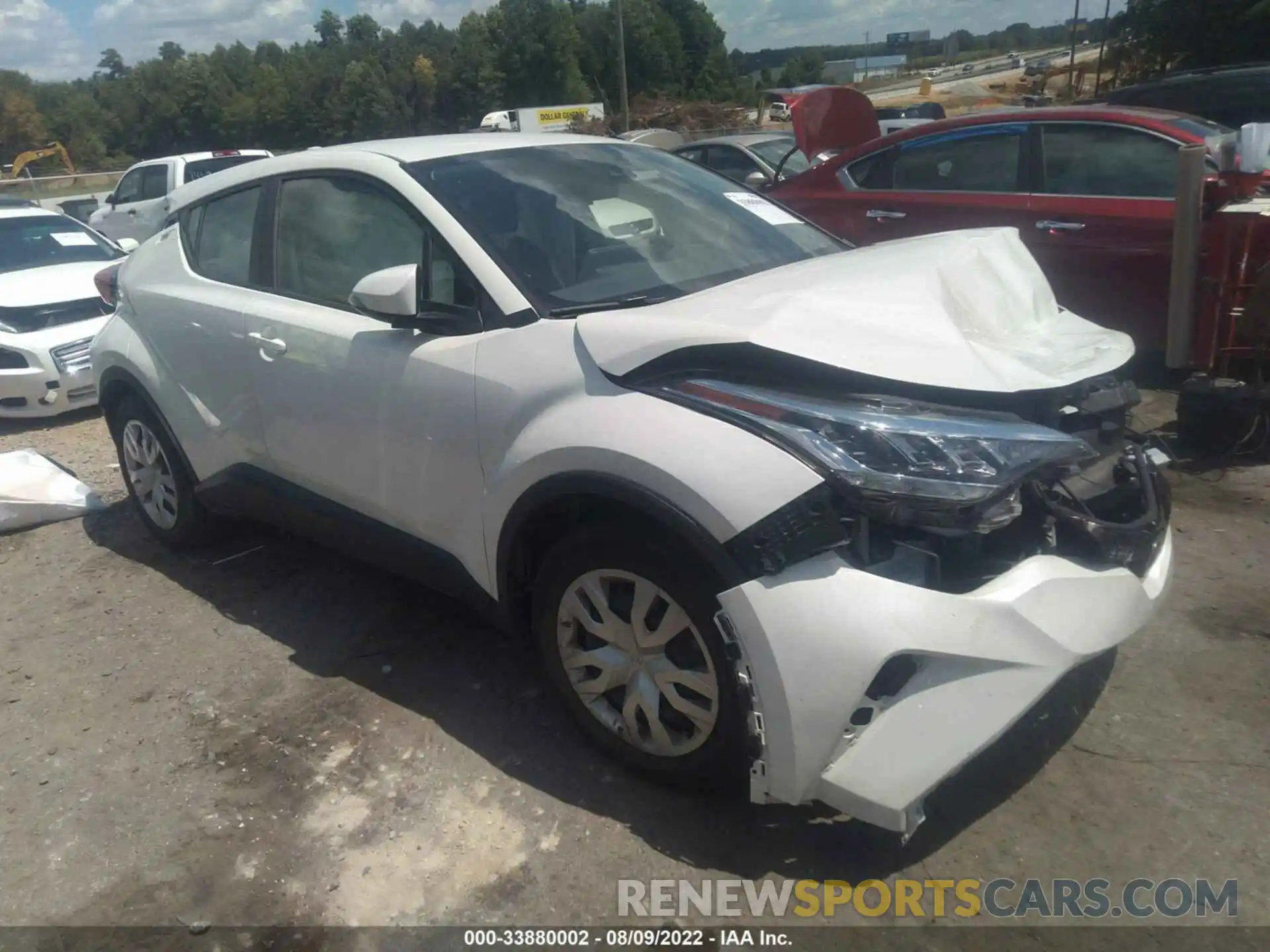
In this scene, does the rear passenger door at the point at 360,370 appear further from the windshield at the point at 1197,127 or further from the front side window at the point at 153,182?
the front side window at the point at 153,182

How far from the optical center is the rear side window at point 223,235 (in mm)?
4027

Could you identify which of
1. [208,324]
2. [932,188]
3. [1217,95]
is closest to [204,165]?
[932,188]

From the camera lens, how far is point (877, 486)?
7.43 feet

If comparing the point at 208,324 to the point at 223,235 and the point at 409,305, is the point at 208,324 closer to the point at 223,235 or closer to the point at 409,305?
the point at 223,235

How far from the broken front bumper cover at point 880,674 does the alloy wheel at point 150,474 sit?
129 inches

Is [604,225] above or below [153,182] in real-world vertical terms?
above

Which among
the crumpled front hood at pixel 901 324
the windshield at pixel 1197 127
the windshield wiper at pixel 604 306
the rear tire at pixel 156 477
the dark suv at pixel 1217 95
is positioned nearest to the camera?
the crumpled front hood at pixel 901 324

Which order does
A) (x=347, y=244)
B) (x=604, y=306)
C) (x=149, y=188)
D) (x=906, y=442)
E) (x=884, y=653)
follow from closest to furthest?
(x=884, y=653)
(x=906, y=442)
(x=604, y=306)
(x=347, y=244)
(x=149, y=188)

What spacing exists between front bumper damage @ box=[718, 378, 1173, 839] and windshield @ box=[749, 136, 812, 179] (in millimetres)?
9159

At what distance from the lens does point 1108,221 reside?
583 centimetres

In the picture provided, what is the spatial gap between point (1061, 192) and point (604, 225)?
3.94 m

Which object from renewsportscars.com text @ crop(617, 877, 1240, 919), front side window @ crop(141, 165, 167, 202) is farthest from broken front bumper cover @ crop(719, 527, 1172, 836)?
front side window @ crop(141, 165, 167, 202)

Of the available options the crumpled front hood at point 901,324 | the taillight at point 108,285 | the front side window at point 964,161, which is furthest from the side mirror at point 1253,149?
the taillight at point 108,285

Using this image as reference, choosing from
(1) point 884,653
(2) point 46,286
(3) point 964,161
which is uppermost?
(3) point 964,161
